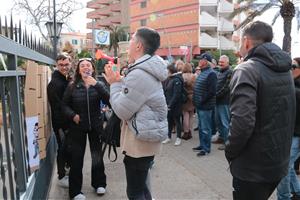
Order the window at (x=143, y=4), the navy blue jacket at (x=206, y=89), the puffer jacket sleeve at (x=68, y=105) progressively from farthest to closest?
1. the window at (x=143, y=4)
2. the navy blue jacket at (x=206, y=89)
3. the puffer jacket sleeve at (x=68, y=105)

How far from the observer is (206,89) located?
25.1ft

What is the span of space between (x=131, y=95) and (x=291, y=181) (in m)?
2.39

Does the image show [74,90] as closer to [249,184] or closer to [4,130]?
[4,130]

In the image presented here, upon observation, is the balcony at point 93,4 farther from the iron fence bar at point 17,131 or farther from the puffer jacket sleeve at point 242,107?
the puffer jacket sleeve at point 242,107

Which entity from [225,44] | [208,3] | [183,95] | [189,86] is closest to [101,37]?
[189,86]

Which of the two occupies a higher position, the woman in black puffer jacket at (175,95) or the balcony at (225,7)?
the balcony at (225,7)

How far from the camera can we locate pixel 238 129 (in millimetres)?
2771

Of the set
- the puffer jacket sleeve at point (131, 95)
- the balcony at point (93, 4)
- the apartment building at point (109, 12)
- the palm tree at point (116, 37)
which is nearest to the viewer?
the puffer jacket sleeve at point (131, 95)

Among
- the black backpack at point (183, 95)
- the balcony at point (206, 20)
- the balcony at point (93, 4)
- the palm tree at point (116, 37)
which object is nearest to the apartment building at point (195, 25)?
the balcony at point (206, 20)

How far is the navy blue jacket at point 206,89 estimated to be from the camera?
7.59m

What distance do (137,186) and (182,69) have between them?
20.4ft

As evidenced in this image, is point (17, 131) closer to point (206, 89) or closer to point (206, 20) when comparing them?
point (206, 89)

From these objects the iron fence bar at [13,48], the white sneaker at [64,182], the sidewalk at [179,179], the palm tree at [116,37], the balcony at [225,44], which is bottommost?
the sidewalk at [179,179]

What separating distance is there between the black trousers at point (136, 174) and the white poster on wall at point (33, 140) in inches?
36.7
